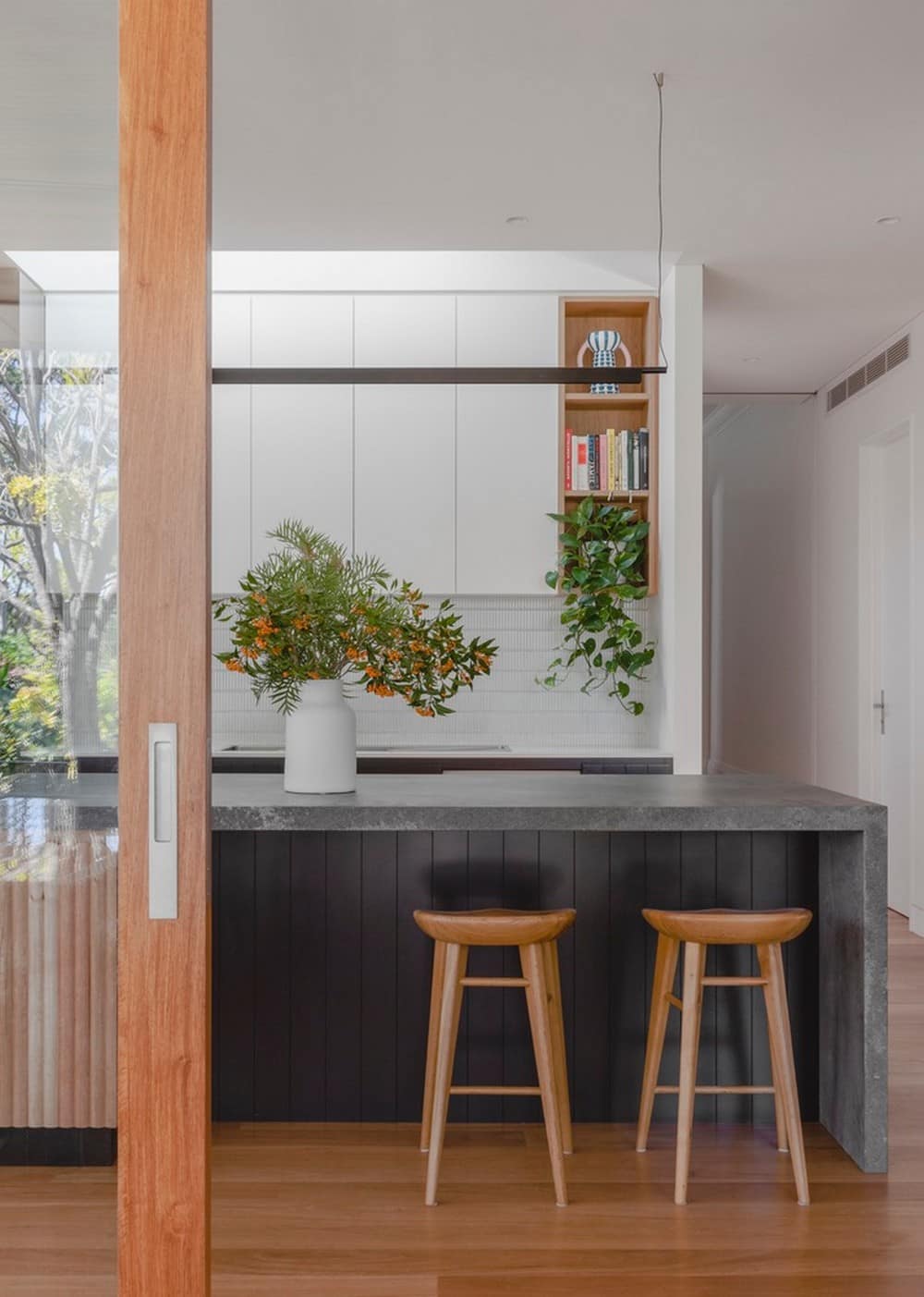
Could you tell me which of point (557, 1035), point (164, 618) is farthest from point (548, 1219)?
point (164, 618)

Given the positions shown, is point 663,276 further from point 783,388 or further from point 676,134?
point 783,388

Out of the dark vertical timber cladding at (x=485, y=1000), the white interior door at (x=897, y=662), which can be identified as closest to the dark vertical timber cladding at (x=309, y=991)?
the dark vertical timber cladding at (x=485, y=1000)

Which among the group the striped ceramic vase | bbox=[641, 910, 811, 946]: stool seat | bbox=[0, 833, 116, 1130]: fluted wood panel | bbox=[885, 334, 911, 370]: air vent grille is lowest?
bbox=[641, 910, 811, 946]: stool seat

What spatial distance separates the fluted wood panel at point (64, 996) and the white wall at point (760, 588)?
6147 mm

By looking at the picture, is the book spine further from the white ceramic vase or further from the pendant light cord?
the white ceramic vase

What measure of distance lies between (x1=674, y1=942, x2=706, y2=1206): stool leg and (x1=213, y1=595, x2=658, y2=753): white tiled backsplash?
2889mm

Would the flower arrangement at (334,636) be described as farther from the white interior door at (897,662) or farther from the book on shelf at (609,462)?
the white interior door at (897,662)

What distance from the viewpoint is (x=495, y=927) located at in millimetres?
2592

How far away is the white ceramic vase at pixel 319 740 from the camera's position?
9.61 feet

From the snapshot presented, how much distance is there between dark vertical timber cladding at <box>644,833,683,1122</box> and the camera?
3.12 metres

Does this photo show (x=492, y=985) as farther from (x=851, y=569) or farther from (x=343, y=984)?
(x=851, y=569)

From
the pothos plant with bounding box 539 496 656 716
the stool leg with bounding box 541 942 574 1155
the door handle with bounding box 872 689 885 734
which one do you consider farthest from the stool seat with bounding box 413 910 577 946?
the door handle with bounding box 872 689 885 734

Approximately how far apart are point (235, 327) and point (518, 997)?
11.7 ft

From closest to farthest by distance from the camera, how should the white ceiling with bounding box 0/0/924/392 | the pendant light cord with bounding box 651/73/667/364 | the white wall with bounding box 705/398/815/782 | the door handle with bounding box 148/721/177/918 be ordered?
1. the door handle with bounding box 148/721/177/918
2. the white ceiling with bounding box 0/0/924/392
3. the pendant light cord with bounding box 651/73/667/364
4. the white wall with bounding box 705/398/815/782
